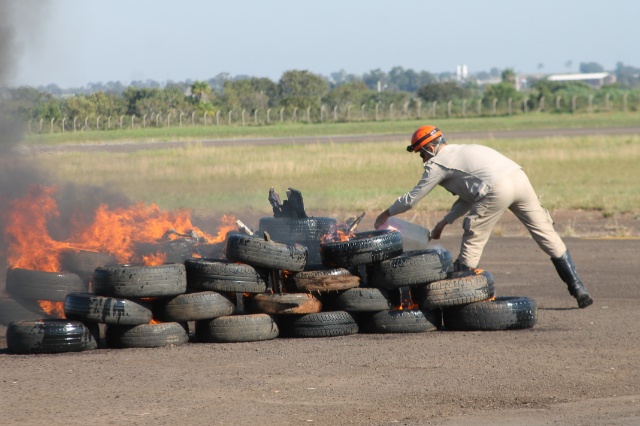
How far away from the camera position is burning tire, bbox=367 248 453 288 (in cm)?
1021

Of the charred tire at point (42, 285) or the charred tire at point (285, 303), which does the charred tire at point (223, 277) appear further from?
the charred tire at point (42, 285)

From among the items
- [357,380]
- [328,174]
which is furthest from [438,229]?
[328,174]

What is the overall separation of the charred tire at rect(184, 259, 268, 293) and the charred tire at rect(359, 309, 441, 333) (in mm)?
1141

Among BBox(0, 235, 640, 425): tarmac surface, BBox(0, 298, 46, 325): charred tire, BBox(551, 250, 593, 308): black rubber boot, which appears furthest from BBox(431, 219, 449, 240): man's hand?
BBox(0, 298, 46, 325): charred tire

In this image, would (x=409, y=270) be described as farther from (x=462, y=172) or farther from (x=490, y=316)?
(x=462, y=172)

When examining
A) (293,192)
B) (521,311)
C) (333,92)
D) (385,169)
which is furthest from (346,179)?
(333,92)

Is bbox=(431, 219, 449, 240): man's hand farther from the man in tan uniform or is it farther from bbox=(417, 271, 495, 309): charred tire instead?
bbox=(417, 271, 495, 309): charred tire

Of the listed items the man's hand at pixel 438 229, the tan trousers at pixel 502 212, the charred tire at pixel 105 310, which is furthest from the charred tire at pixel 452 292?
the charred tire at pixel 105 310

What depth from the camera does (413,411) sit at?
24.7 feet

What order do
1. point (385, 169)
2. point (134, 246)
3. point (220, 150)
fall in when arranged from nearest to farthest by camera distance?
1. point (134, 246)
2. point (385, 169)
3. point (220, 150)

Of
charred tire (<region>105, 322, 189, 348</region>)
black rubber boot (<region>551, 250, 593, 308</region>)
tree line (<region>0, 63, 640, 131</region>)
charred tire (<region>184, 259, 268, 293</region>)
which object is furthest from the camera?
tree line (<region>0, 63, 640, 131</region>)

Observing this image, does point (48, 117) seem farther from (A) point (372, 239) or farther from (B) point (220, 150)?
(B) point (220, 150)

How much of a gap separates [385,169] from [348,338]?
24.6m

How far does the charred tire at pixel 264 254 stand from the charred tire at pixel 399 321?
2.93 ft
